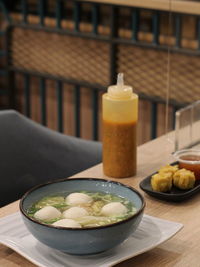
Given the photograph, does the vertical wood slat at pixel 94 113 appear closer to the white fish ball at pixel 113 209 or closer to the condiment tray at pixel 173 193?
the condiment tray at pixel 173 193

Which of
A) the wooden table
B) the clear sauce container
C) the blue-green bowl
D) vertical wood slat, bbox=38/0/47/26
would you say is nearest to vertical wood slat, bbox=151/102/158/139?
vertical wood slat, bbox=38/0/47/26

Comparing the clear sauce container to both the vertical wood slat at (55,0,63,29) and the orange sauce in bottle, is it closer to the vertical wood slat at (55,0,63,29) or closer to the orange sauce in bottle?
the orange sauce in bottle

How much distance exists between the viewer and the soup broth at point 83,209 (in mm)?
1142

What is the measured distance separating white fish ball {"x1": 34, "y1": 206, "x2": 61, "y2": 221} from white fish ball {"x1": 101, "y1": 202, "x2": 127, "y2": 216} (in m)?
0.09

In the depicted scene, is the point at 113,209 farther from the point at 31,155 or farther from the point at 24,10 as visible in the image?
the point at 24,10

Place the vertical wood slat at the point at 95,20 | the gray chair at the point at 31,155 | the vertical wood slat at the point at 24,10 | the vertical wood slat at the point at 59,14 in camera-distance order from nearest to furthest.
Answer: the gray chair at the point at 31,155 < the vertical wood slat at the point at 95,20 < the vertical wood slat at the point at 59,14 < the vertical wood slat at the point at 24,10

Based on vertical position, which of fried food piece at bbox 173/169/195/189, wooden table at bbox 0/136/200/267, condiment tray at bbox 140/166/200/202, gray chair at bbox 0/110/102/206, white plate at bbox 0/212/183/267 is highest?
fried food piece at bbox 173/169/195/189

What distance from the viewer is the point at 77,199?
123cm

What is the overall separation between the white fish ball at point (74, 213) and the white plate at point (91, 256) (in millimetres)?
73

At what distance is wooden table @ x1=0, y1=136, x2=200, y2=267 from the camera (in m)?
1.17

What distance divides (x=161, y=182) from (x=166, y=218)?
117 mm

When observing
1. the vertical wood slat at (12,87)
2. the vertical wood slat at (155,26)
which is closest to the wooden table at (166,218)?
the vertical wood slat at (155,26)

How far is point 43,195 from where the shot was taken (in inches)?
49.3

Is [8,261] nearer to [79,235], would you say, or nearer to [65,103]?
[79,235]
